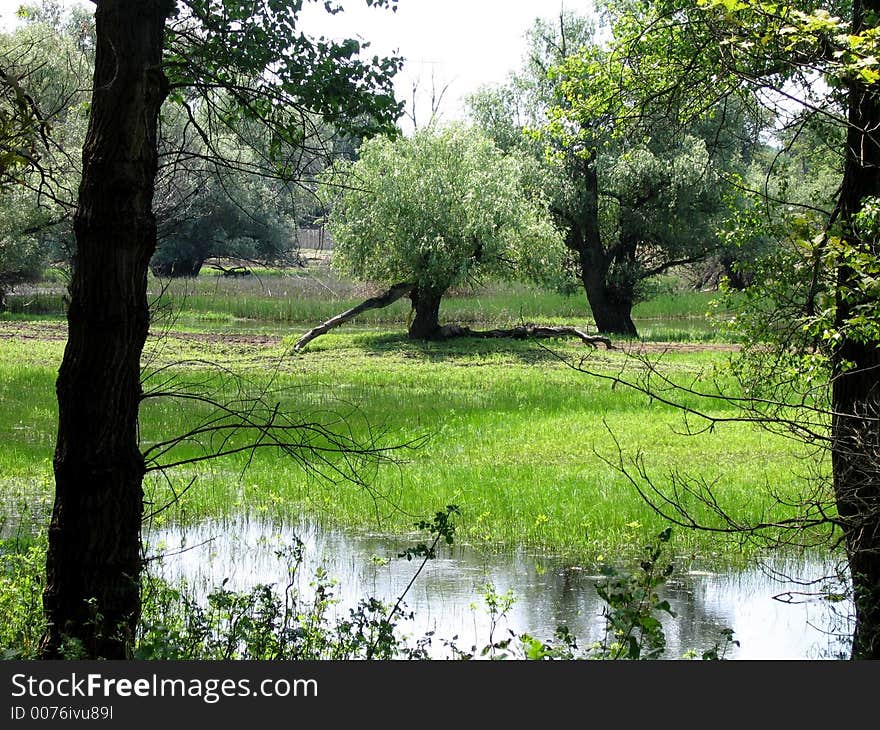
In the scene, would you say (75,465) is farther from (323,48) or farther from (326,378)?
(326,378)

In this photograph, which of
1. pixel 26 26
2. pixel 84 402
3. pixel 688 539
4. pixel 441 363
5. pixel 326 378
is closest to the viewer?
pixel 84 402

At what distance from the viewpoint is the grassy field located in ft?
40.0

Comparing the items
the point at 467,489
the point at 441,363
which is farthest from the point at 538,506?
the point at 441,363

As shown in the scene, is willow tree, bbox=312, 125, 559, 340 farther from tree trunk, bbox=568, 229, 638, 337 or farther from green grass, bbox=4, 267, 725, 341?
green grass, bbox=4, 267, 725, 341

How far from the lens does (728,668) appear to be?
5.41 metres

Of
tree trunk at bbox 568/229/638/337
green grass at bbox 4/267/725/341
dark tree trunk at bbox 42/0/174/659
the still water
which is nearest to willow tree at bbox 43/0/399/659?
dark tree trunk at bbox 42/0/174/659

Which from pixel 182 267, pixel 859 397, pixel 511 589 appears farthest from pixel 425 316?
pixel 182 267

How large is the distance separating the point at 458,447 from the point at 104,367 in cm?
1083

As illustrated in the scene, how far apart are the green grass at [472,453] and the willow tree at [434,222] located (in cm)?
610

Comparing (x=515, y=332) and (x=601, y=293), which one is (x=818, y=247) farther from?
(x=601, y=293)

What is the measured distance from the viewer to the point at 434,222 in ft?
110

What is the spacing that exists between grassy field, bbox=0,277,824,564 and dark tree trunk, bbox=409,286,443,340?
350cm

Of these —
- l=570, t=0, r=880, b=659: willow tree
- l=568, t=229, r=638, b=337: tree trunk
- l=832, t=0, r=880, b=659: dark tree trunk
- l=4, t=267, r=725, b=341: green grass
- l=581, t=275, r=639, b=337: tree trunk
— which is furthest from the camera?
l=4, t=267, r=725, b=341: green grass

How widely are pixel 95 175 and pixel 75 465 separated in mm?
1598
